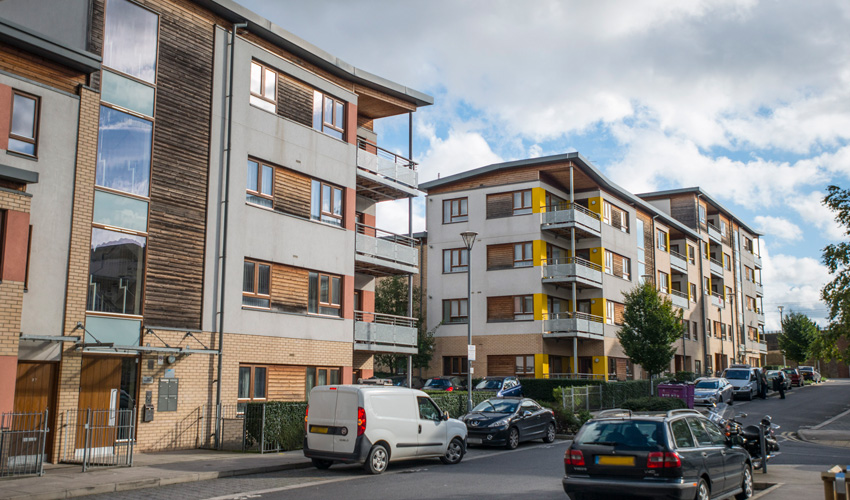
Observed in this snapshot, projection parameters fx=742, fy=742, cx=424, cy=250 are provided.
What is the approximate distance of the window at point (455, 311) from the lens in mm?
44094

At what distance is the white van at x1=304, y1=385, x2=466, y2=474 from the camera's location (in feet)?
48.6

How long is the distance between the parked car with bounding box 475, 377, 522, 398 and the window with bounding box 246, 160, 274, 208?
14674mm

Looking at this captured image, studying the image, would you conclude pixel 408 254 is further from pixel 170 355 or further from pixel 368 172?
pixel 170 355

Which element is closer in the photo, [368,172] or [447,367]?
[368,172]

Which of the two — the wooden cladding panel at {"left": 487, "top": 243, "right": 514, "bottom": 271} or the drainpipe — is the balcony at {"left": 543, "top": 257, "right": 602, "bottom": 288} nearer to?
the wooden cladding panel at {"left": 487, "top": 243, "right": 514, "bottom": 271}

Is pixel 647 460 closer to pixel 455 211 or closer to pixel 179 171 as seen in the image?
pixel 179 171

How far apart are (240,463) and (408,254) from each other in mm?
Answer: 13523

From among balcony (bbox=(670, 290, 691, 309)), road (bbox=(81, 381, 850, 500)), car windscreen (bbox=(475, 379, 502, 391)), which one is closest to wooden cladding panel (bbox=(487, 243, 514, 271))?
car windscreen (bbox=(475, 379, 502, 391))

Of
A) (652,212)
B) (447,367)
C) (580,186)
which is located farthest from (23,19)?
(652,212)

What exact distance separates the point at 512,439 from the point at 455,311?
24026 millimetres

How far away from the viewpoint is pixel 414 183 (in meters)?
28.8

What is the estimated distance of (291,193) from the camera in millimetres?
23703

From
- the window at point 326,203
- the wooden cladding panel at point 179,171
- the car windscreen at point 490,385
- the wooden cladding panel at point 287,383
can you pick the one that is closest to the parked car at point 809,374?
the car windscreen at point 490,385

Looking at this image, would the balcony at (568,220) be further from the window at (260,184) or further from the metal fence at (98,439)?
the metal fence at (98,439)
